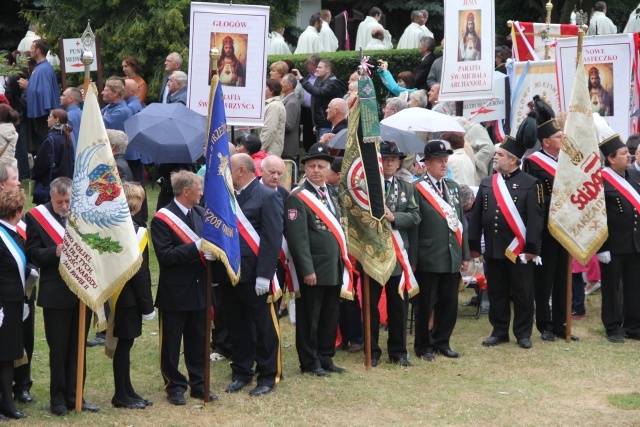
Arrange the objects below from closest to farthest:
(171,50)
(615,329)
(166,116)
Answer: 1. (615,329)
2. (166,116)
3. (171,50)

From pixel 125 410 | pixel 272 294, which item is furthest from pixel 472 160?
pixel 125 410

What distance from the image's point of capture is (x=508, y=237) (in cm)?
1117

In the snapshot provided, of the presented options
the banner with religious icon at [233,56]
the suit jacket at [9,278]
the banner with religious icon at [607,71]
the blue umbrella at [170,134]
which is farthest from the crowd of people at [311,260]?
the banner with religious icon at [607,71]

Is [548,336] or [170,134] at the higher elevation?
[170,134]

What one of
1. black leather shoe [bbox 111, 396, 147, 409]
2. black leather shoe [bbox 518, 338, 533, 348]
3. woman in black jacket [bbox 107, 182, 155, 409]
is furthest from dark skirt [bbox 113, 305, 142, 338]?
black leather shoe [bbox 518, 338, 533, 348]

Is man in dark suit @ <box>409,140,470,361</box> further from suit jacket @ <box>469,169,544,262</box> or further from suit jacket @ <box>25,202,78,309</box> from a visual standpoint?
suit jacket @ <box>25,202,78,309</box>

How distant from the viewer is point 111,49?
19.7 m

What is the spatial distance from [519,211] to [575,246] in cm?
68

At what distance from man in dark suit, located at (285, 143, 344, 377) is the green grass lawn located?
0.28 meters

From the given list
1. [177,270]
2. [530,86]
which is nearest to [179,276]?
[177,270]

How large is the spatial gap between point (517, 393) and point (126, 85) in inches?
303

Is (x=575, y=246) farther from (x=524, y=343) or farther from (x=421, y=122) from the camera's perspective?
(x=421, y=122)

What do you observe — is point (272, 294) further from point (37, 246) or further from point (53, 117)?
point (53, 117)

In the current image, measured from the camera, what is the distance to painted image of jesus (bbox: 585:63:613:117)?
13734 mm
